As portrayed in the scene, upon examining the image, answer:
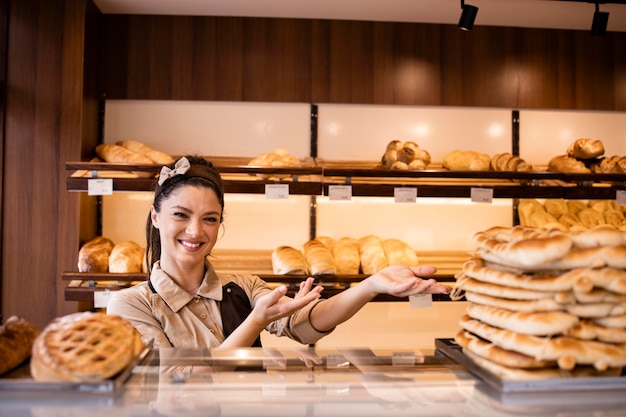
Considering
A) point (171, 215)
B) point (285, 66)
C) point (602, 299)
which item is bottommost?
point (602, 299)

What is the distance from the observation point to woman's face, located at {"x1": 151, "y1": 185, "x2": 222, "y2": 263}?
6.77ft

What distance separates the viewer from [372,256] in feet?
11.9

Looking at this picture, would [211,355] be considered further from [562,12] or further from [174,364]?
[562,12]

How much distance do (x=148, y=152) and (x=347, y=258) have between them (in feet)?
4.48

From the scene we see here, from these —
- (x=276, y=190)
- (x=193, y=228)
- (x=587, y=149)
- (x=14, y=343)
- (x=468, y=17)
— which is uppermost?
(x=468, y=17)

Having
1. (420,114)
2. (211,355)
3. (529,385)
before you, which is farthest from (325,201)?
(529,385)

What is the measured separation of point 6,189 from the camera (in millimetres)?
3602

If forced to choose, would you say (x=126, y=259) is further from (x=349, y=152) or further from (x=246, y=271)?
(x=349, y=152)

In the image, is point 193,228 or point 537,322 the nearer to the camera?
point 537,322

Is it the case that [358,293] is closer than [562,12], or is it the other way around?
[358,293]

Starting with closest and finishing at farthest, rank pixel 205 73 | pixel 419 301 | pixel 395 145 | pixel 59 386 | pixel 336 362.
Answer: pixel 59 386, pixel 336 362, pixel 419 301, pixel 395 145, pixel 205 73

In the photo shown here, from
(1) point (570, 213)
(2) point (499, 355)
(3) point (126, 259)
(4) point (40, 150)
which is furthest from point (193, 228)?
(1) point (570, 213)

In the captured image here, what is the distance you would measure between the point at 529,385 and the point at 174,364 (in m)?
0.72

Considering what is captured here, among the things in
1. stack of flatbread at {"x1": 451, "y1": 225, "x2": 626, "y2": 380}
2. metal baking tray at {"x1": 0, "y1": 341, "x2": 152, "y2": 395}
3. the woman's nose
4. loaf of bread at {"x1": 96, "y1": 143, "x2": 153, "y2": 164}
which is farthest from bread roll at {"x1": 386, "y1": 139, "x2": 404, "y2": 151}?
metal baking tray at {"x1": 0, "y1": 341, "x2": 152, "y2": 395}
